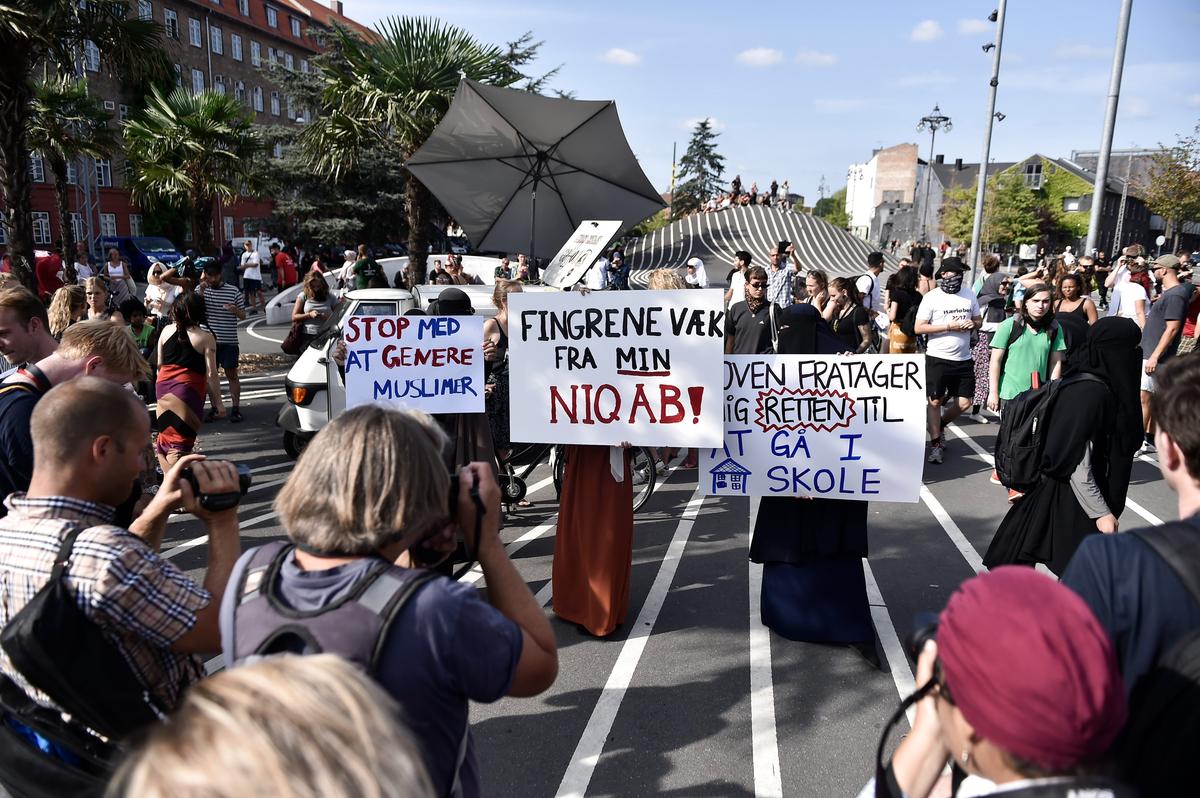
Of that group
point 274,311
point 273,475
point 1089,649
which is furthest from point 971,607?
point 274,311

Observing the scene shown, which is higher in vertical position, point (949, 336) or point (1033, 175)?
point (1033, 175)

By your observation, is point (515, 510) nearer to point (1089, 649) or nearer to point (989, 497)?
point (989, 497)

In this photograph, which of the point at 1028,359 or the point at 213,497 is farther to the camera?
the point at 1028,359

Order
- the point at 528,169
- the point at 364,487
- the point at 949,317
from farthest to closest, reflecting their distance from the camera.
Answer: the point at 949,317 < the point at 528,169 < the point at 364,487

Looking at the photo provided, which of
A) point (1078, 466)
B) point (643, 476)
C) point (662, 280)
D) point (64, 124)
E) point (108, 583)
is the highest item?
point (64, 124)

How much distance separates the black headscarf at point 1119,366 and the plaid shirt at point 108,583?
404 cm

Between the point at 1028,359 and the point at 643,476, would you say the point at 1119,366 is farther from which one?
the point at 643,476

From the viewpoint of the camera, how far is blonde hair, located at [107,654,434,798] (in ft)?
2.87

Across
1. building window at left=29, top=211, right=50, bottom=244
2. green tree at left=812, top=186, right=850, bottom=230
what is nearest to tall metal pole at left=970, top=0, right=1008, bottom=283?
building window at left=29, top=211, right=50, bottom=244

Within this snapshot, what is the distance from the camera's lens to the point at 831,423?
409cm

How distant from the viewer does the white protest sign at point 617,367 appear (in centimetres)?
409

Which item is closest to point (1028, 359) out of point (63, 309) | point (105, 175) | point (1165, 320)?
point (1165, 320)

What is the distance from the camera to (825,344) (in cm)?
430

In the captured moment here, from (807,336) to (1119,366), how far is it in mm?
1650
